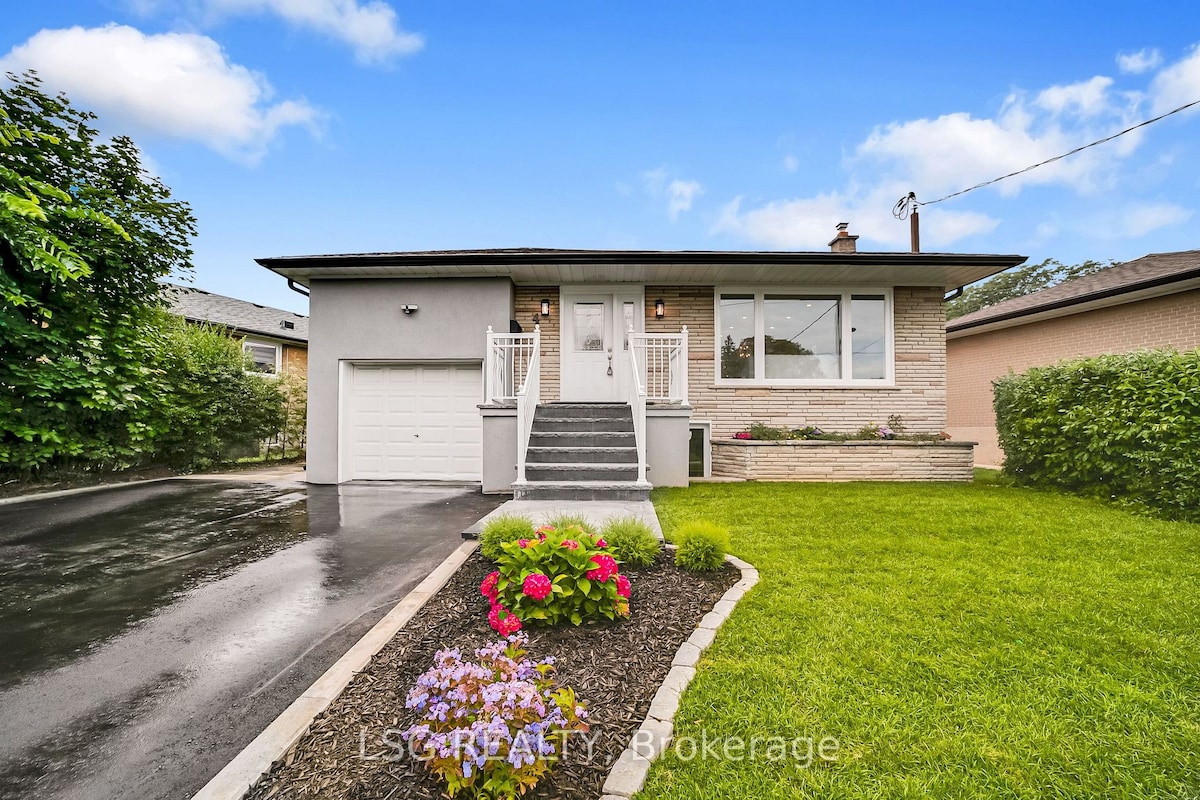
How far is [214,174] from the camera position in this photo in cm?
1309

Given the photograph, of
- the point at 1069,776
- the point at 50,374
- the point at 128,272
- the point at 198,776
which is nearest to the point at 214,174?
the point at 128,272

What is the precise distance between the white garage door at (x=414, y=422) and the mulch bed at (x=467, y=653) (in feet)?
17.5

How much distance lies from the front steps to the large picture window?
8.50ft

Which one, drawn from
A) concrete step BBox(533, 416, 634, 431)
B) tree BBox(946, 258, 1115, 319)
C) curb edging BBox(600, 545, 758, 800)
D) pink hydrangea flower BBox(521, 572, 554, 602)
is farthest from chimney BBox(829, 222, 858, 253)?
tree BBox(946, 258, 1115, 319)

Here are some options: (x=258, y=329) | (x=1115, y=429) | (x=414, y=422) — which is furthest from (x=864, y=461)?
(x=258, y=329)

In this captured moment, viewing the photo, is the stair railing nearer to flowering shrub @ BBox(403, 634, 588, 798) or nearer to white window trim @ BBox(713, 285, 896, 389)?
white window trim @ BBox(713, 285, 896, 389)

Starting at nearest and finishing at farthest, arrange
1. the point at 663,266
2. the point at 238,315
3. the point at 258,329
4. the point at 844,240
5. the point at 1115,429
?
the point at 1115,429 < the point at 663,266 < the point at 844,240 < the point at 258,329 < the point at 238,315

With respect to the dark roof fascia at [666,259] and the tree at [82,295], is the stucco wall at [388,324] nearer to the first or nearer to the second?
the dark roof fascia at [666,259]

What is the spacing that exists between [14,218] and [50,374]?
2543 mm

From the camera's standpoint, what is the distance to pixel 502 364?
7.69 metres

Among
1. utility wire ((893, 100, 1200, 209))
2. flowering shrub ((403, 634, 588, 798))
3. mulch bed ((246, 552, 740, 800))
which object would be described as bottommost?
mulch bed ((246, 552, 740, 800))

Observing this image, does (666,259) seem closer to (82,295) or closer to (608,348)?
(608,348)

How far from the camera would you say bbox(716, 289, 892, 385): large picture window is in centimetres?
866

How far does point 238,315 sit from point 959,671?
1970cm
